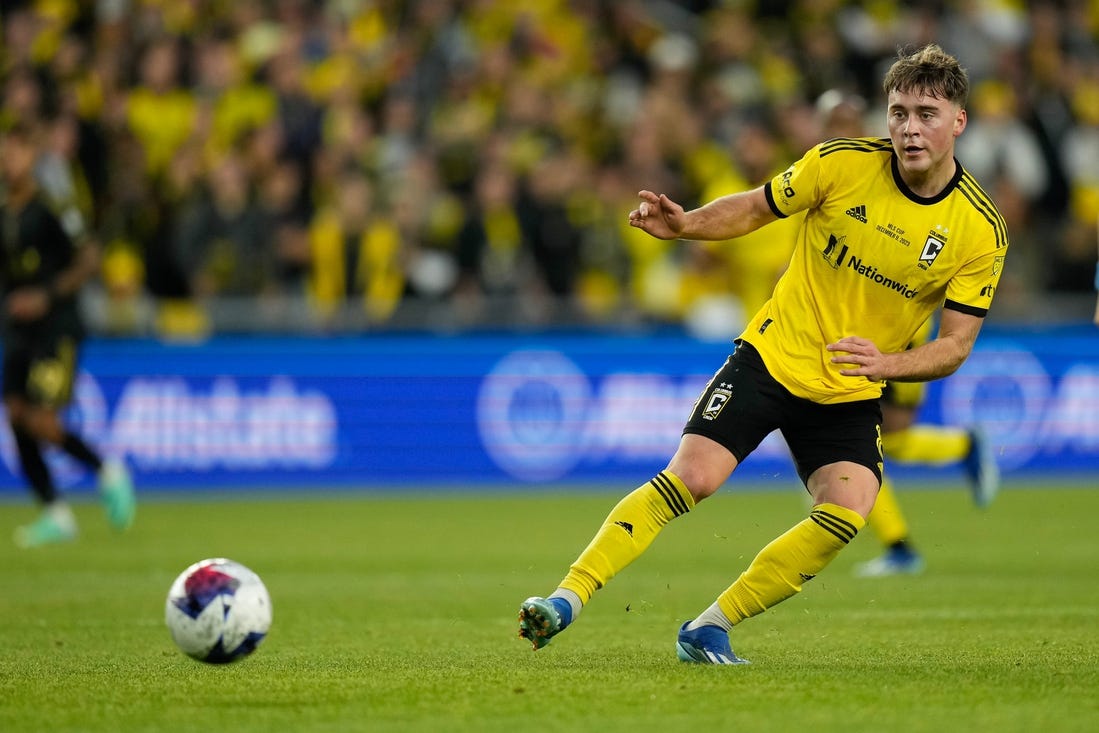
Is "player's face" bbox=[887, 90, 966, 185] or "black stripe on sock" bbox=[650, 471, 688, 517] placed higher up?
"player's face" bbox=[887, 90, 966, 185]

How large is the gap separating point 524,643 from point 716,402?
1.51 m

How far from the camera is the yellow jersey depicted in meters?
6.77

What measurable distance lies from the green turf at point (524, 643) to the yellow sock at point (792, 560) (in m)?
0.28

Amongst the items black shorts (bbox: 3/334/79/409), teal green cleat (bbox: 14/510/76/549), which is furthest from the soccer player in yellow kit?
black shorts (bbox: 3/334/79/409)

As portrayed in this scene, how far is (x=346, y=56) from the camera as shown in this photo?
19.8 m

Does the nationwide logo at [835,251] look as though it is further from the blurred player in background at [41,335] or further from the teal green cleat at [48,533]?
the teal green cleat at [48,533]

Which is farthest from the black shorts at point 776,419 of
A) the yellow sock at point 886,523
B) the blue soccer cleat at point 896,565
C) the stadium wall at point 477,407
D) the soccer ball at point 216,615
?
the stadium wall at point 477,407

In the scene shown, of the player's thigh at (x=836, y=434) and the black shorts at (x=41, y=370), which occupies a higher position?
the player's thigh at (x=836, y=434)

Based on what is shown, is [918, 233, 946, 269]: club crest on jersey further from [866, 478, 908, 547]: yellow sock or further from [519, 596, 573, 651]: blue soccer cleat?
[866, 478, 908, 547]: yellow sock

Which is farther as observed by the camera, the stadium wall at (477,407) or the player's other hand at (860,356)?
the stadium wall at (477,407)

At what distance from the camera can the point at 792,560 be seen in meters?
6.86

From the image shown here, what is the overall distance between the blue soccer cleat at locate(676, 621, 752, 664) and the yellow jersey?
98 cm

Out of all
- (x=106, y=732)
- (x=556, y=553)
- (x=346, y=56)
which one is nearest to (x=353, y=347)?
(x=346, y=56)

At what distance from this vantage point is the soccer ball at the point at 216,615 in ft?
21.6
